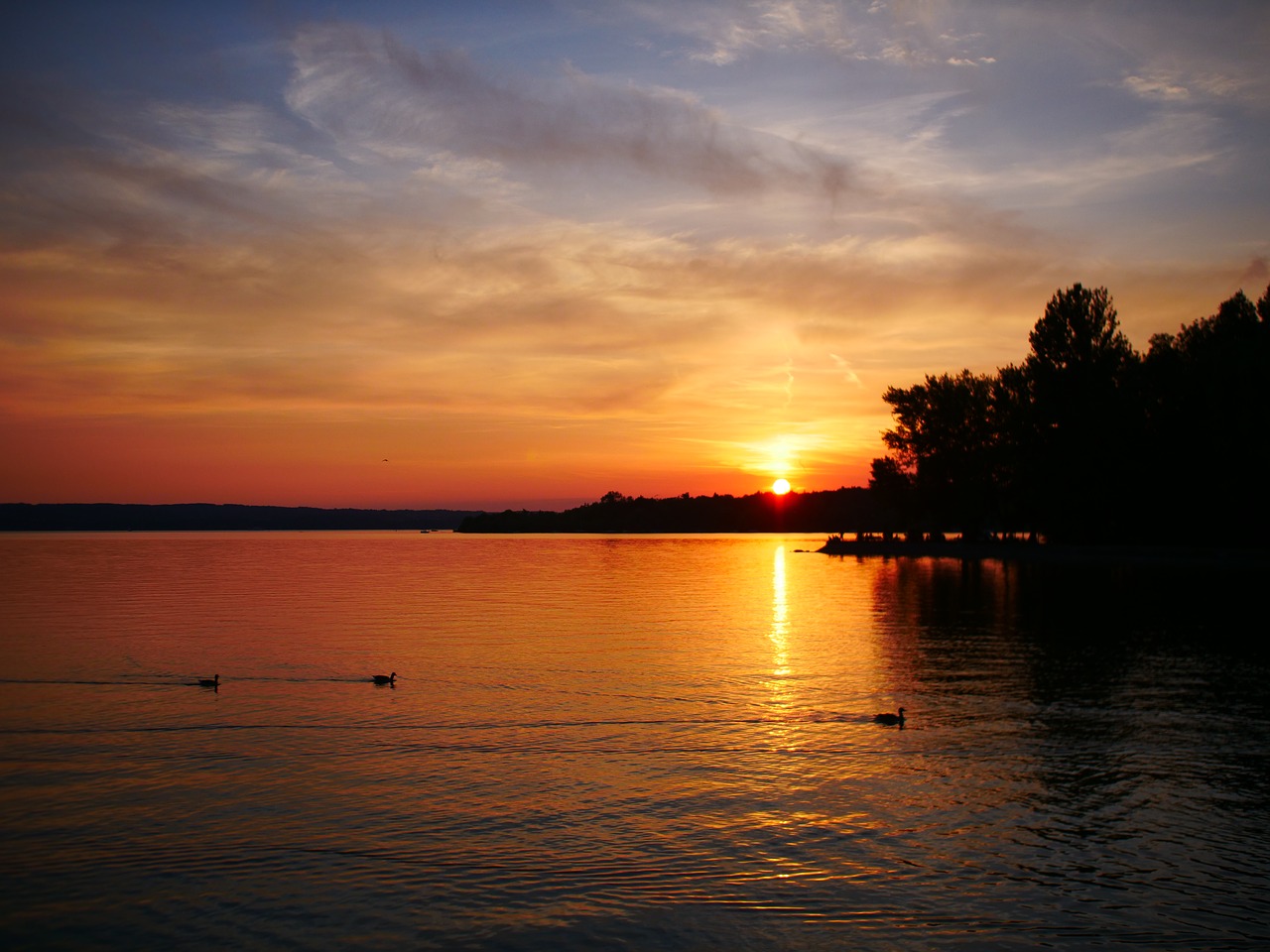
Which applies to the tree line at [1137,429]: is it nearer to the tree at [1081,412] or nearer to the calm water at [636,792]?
the tree at [1081,412]

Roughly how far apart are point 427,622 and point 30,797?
27385 mm

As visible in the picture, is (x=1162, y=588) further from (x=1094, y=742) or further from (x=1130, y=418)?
(x=1094, y=742)

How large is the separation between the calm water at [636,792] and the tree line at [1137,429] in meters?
47.0

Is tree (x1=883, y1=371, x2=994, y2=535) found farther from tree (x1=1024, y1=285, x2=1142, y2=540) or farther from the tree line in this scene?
tree (x1=1024, y1=285, x2=1142, y2=540)

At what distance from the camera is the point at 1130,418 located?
87375mm

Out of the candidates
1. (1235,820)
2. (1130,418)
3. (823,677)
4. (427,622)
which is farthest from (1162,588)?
(1235,820)

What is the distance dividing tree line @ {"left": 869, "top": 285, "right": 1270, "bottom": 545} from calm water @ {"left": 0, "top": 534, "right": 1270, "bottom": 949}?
154 feet

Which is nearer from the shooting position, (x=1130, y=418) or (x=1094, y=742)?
(x=1094, y=742)

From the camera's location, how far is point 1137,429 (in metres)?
87.2

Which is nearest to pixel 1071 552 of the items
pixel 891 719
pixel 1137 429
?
pixel 1137 429

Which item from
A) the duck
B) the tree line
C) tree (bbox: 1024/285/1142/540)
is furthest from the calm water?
tree (bbox: 1024/285/1142/540)

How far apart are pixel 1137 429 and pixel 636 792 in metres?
85.3

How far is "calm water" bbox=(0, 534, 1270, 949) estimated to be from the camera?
1133 centimetres

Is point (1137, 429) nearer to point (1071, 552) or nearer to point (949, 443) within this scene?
point (1071, 552)
